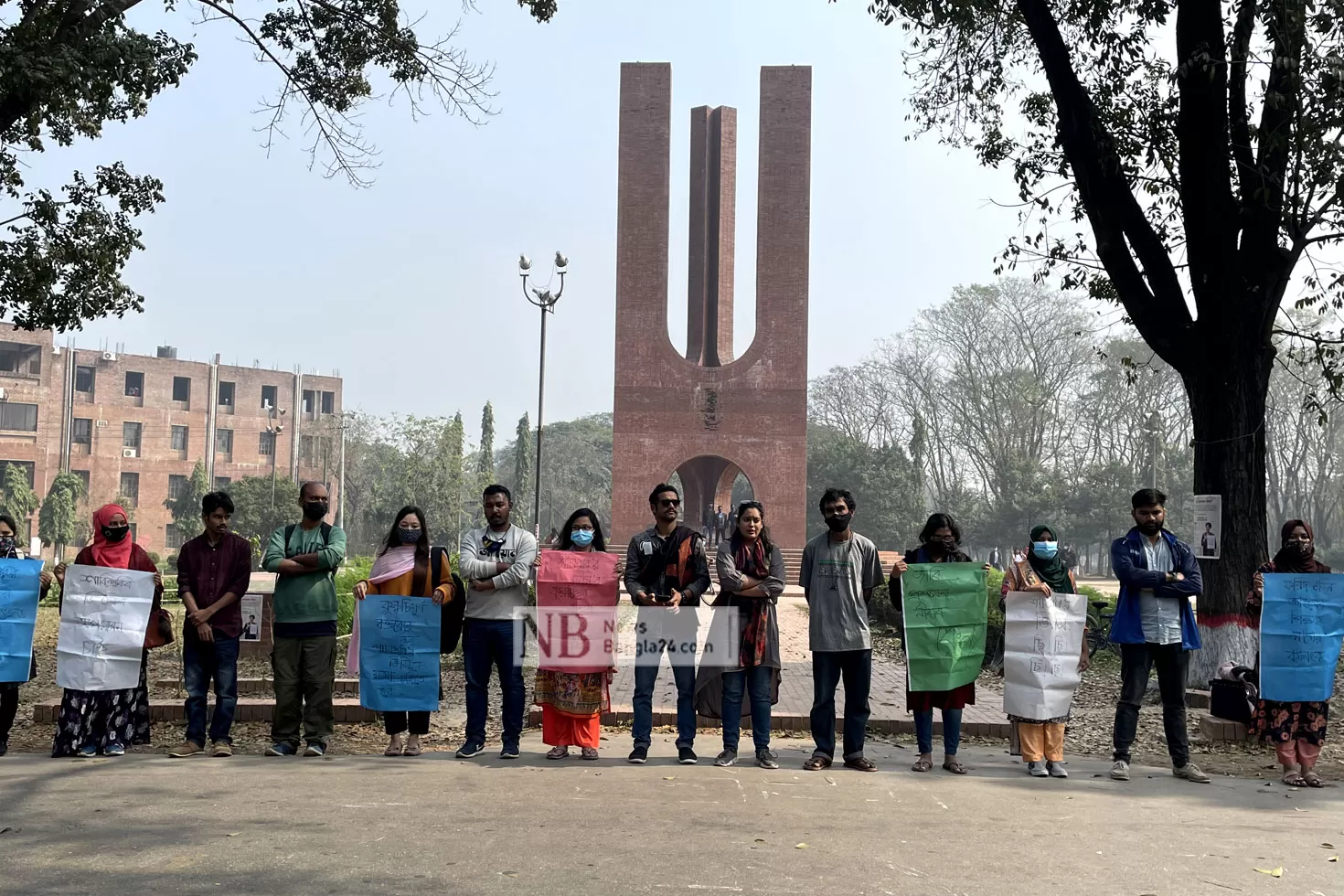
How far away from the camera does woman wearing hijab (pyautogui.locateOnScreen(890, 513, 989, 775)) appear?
6.93 m

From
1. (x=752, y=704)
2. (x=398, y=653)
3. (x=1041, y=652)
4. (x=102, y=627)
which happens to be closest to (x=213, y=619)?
(x=102, y=627)

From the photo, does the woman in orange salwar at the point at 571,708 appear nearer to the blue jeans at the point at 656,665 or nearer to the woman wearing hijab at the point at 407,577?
the blue jeans at the point at 656,665

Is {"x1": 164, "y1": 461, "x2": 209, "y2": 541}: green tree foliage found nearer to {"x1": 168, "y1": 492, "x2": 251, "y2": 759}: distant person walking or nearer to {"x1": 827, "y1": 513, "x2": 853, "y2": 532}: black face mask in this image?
{"x1": 168, "y1": 492, "x2": 251, "y2": 759}: distant person walking

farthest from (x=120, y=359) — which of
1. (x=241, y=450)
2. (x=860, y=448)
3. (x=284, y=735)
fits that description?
(x=284, y=735)

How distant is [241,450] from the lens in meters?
62.1

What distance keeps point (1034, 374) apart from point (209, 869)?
153 ft

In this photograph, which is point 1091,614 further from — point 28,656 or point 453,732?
point 28,656

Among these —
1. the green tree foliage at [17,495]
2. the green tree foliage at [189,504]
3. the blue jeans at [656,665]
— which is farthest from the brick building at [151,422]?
the blue jeans at [656,665]

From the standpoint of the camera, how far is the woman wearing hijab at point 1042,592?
22.7ft

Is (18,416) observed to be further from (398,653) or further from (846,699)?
(846,699)

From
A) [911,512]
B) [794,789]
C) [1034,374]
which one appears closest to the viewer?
[794,789]

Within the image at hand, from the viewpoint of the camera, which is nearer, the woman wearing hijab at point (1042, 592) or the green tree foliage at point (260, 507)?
the woman wearing hijab at point (1042, 592)

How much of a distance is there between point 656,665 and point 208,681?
2.62 m

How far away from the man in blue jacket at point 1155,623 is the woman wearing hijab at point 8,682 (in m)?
6.21
